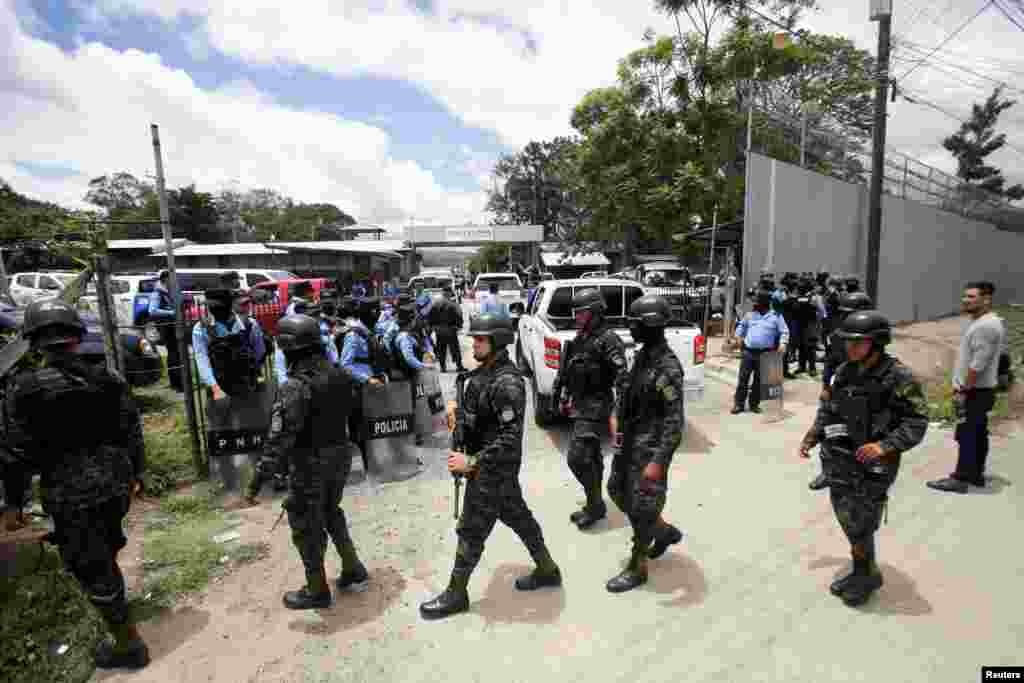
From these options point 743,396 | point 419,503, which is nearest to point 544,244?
point 743,396

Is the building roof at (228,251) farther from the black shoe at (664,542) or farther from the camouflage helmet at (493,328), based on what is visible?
the black shoe at (664,542)

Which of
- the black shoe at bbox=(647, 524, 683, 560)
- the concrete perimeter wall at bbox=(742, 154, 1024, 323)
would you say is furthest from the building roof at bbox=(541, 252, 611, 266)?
the black shoe at bbox=(647, 524, 683, 560)

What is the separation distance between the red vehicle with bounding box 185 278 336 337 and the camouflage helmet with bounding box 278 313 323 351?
5.94 feet

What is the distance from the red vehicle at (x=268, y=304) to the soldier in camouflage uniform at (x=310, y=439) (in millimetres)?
1839

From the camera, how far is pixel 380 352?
582 cm

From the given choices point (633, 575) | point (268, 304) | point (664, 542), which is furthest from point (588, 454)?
point (268, 304)

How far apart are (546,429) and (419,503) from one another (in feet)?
7.39

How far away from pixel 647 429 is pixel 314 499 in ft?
6.36

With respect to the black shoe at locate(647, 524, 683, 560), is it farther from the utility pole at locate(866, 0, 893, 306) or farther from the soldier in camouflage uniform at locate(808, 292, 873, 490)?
the utility pole at locate(866, 0, 893, 306)

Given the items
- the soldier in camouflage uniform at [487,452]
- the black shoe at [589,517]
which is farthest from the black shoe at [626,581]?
the black shoe at [589,517]

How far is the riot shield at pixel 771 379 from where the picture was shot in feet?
21.9

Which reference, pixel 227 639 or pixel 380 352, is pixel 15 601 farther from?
pixel 380 352

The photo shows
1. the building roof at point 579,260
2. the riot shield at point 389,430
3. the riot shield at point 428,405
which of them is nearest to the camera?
the riot shield at point 389,430


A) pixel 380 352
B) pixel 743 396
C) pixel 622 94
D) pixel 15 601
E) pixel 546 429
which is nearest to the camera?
pixel 15 601
